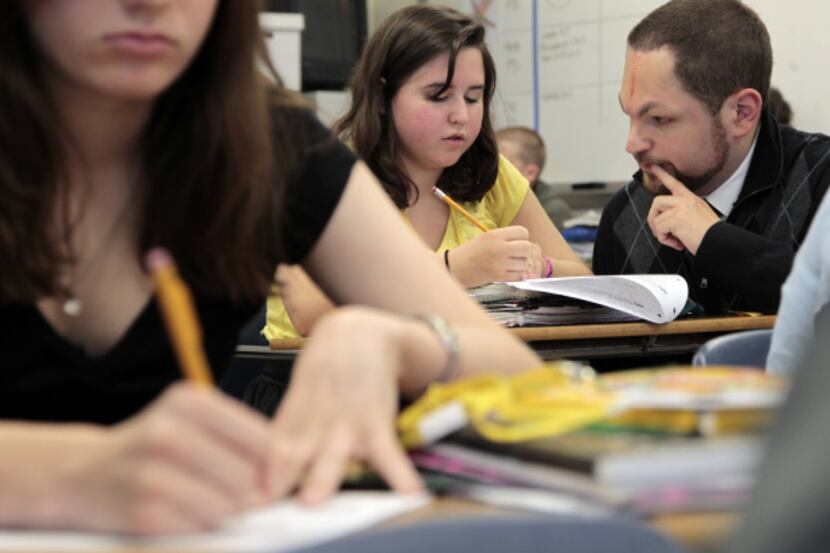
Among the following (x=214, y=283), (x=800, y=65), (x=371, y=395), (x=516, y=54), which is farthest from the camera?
(x=516, y=54)

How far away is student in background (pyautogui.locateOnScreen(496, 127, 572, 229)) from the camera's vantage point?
16.2 feet

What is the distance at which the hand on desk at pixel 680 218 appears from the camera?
2607mm

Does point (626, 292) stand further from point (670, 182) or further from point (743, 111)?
point (743, 111)

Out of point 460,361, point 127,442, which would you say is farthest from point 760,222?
point 127,442

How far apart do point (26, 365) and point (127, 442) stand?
0.48m

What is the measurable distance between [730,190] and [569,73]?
2.52 m

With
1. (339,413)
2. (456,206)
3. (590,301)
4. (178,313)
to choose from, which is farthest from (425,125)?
(178,313)

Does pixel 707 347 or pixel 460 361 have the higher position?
pixel 460 361

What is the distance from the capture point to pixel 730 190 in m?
2.81

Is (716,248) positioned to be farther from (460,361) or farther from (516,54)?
(516,54)

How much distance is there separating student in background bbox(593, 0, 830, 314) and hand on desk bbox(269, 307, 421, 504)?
1.80 m

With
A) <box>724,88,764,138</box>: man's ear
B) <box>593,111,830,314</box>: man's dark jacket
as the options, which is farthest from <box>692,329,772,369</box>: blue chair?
<box>724,88,764,138</box>: man's ear

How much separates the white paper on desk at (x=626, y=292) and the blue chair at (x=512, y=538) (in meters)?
1.60

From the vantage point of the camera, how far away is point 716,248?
8.30ft
